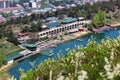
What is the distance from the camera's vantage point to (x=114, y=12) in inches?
1298

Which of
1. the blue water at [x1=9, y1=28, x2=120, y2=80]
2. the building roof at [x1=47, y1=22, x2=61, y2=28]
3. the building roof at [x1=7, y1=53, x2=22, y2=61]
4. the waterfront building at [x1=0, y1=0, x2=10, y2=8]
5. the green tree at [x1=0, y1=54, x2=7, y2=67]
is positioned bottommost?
the waterfront building at [x1=0, y1=0, x2=10, y2=8]

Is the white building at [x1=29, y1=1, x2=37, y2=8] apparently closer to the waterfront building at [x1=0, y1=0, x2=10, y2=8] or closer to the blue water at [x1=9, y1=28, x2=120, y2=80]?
the waterfront building at [x1=0, y1=0, x2=10, y2=8]

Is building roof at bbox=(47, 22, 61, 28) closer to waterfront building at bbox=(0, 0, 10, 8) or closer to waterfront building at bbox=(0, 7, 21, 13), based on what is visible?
waterfront building at bbox=(0, 7, 21, 13)

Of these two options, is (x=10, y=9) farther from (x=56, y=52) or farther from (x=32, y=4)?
(x=56, y=52)

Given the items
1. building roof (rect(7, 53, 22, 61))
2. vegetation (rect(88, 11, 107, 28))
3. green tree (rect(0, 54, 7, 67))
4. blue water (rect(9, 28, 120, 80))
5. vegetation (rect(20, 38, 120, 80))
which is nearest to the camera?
vegetation (rect(20, 38, 120, 80))

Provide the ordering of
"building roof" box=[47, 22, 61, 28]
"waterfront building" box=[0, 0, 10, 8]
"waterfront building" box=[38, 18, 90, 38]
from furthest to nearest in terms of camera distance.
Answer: "waterfront building" box=[0, 0, 10, 8] → "building roof" box=[47, 22, 61, 28] → "waterfront building" box=[38, 18, 90, 38]

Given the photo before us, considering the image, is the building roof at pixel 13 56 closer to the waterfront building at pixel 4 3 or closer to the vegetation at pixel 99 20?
the vegetation at pixel 99 20

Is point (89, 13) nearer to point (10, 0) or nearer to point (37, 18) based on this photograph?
point (37, 18)

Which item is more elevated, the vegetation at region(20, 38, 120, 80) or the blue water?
the vegetation at region(20, 38, 120, 80)

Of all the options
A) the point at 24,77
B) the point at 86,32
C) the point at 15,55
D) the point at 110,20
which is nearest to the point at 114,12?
the point at 110,20

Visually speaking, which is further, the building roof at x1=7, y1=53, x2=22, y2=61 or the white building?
the white building

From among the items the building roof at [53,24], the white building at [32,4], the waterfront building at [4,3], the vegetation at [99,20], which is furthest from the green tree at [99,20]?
the waterfront building at [4,3]

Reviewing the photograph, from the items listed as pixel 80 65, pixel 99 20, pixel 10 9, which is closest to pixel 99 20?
pixel 99 20

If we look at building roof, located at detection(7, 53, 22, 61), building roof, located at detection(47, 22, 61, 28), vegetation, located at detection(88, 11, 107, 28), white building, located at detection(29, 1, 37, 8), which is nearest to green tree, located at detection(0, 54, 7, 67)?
building roof, located at detection(7, 53, 22, 61)
